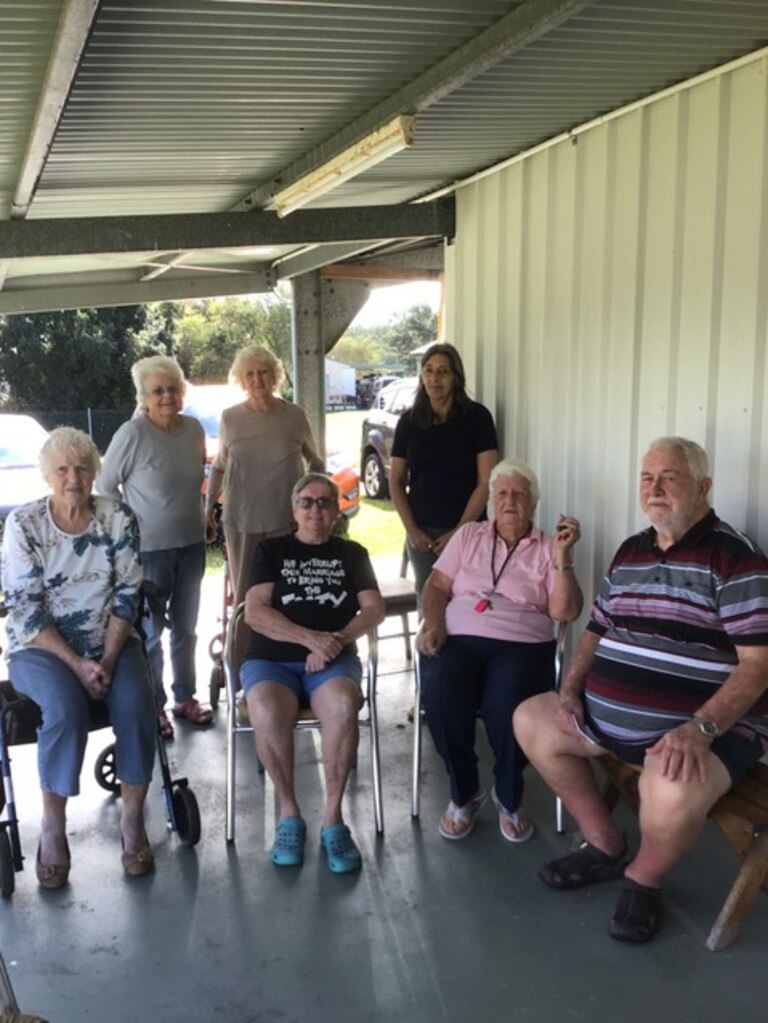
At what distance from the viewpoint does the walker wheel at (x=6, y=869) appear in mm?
2777

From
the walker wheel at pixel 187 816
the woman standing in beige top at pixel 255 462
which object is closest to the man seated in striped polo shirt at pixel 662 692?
the walker wheel at pixel 187 816

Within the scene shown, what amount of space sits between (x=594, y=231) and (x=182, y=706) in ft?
8.46

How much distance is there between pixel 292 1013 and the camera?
7.48 ft

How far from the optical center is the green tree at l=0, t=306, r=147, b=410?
18.0 metres

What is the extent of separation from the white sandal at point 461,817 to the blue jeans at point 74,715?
96 centimetres

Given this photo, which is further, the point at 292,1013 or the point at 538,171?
the point at 538,171

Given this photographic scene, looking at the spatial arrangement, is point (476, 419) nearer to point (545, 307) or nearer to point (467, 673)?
point (545, 307)

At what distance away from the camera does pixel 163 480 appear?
3824 millimetres

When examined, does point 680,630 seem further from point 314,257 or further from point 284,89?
point 314,257

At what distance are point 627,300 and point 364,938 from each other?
2295mm

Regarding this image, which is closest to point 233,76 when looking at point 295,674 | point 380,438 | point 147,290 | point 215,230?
point 215,230

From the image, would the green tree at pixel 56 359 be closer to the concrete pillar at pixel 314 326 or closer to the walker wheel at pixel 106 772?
the concrete pillar at pixel 314 326

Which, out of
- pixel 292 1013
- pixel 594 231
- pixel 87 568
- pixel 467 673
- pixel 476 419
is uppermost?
pixel 594 231

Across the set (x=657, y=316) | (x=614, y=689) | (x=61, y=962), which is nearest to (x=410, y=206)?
(x=657, y=316)
